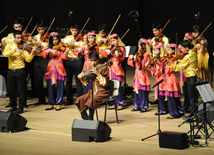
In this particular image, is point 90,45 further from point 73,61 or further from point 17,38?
point 17,38

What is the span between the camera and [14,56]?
670 centimetres

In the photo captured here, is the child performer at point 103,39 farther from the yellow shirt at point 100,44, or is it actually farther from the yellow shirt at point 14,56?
the yellow shirt at point 14,56

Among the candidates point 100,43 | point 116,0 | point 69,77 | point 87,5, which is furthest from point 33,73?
point 116,0

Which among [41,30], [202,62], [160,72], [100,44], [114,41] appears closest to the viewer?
[160,72]

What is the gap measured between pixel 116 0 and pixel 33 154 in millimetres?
10890

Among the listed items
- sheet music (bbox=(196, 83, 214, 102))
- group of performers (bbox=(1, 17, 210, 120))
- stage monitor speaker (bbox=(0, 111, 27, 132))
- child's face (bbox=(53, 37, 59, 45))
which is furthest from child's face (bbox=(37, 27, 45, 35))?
sheet music (bbox=(196, 83, 214, 102))

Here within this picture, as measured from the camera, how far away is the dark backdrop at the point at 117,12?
493 inches

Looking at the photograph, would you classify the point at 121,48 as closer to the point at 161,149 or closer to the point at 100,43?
the point at 100,43

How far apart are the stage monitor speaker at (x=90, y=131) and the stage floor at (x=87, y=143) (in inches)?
3.2

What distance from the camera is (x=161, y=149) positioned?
13.8ft

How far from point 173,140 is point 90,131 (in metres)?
1.05

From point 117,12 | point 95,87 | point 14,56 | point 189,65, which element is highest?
point 117,12

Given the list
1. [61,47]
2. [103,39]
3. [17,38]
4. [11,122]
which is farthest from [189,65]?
[17,38]

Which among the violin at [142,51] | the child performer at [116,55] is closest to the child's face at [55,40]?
the child performer at [116,55]
